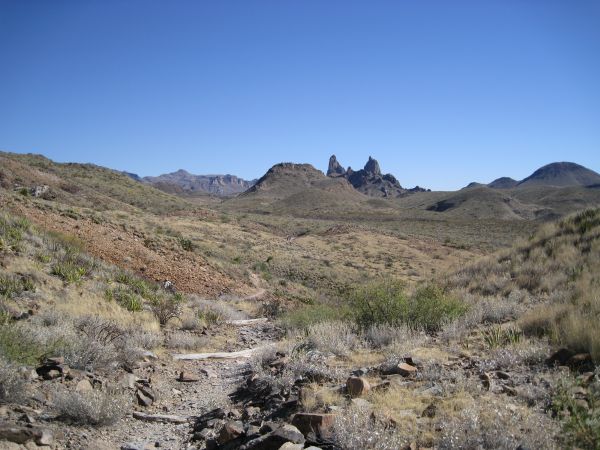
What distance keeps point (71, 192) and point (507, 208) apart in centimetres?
10615

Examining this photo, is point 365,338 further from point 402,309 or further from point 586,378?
point 586,378

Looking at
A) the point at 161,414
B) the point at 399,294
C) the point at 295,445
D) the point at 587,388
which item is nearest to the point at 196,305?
the point at 399,294

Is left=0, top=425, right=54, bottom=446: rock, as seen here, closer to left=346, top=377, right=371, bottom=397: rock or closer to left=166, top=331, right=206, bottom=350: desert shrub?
left=346, top=377, right=371, bottom=397: rock

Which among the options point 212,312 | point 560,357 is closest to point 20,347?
point 560,357

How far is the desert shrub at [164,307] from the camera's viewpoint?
10.1m

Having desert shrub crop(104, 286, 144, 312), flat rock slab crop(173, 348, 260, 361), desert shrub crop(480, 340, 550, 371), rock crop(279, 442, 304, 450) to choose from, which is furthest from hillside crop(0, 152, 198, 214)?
desert shrub crop(480, 340, 550, 371)

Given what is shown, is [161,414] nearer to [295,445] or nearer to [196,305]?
[295,445]

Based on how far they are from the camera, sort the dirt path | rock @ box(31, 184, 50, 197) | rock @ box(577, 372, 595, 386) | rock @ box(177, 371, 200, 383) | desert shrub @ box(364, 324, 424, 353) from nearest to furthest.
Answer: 1. rock @ box(577, 372, 595, 386)
2. the dirt path
3. desert shrub @ box(364, 324, 424, 353)
4. rock @ box(177, 371, 200, 383)
5. rock @ box(31, 184, 50, 197)

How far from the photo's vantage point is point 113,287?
419 inches

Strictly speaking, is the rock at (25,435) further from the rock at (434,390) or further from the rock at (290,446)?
the rock at (434,390)

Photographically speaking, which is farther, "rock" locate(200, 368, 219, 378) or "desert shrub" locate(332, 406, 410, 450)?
"rock" locate(200, 368, 219, 378)

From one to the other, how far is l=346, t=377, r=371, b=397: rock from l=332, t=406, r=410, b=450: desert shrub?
607mm

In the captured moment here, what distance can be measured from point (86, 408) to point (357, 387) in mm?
2925

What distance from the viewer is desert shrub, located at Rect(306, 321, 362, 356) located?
6.93 metres
